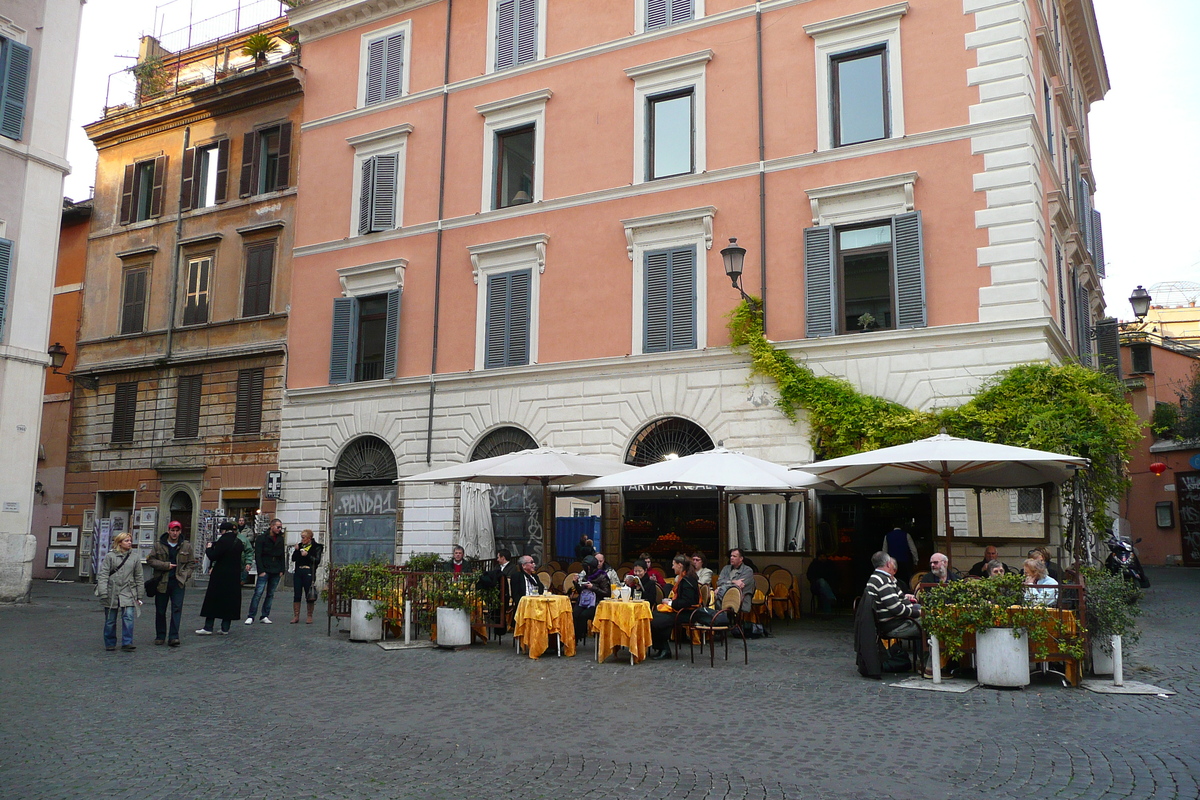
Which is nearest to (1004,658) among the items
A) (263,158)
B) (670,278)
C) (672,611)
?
(672,611)

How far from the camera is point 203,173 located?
2539cm

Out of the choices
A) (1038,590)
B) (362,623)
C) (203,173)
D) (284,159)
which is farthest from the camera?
(203,173)

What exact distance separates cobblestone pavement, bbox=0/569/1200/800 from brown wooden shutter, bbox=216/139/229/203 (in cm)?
1561

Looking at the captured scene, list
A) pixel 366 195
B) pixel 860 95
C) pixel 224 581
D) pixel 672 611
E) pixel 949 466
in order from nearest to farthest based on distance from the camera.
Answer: pixel 672 611, pixel 949 466, pixel 224 581, pixel 860 95, pixel 366 195

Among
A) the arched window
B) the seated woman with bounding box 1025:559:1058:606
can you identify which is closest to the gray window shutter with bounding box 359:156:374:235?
the arched window

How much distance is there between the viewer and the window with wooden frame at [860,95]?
16.7m

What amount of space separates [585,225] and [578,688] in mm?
11436

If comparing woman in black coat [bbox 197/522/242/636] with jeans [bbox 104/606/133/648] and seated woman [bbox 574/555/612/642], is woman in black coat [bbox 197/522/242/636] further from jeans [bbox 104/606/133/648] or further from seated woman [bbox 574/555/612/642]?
seated woman [bbox 574/555/612/642]

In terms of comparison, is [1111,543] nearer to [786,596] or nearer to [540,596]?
[786,596]

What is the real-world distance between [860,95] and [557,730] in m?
13.3

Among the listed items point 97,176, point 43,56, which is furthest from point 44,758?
point 97,176

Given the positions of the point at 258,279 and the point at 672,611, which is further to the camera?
the point at 258,279

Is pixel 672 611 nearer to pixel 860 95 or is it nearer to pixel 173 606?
pixel 173 606

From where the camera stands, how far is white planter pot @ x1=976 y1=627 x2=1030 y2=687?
29.9ft
